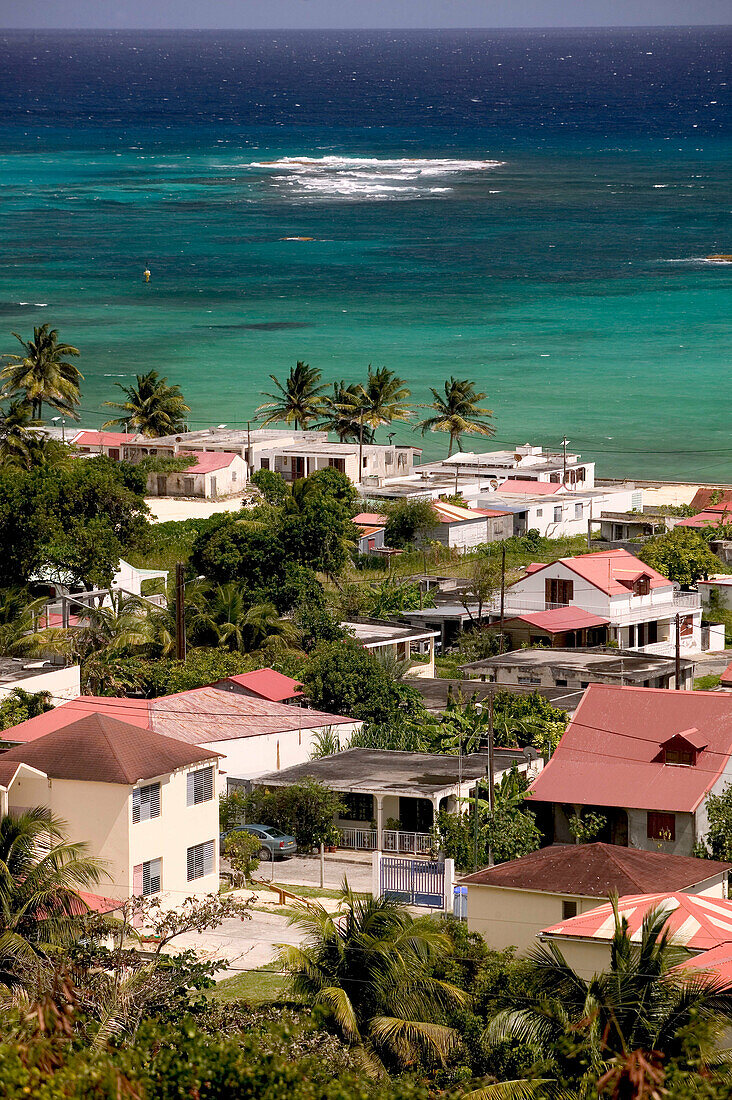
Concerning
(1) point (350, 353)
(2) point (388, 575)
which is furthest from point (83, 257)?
(2) point (388, 575)

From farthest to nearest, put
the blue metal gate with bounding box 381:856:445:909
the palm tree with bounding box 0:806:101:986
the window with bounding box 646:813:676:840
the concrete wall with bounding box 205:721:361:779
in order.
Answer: the concrete wall with bounding box 205:721:361:779
the window with bounding box 646:813:676:840
the blue metal gate with bounding box 381:856:445:909
the palm tree with bounding box 0:806:101:986

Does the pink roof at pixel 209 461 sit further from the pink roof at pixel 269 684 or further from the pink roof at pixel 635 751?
the pink roof at pixel 635 751

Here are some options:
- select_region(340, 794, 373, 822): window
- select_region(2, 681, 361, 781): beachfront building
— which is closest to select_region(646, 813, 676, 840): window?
select_region(340, 794, 373, 822): window

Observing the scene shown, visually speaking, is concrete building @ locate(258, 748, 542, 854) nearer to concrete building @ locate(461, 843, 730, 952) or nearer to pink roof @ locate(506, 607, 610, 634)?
concrete building @ locate(461, 843, 730, 952)

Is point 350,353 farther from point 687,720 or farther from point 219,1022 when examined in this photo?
point 219,1022

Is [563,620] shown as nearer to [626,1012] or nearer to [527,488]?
[527,488]

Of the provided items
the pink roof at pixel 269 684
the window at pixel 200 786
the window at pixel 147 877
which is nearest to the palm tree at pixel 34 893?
the window at pixel 147 877
